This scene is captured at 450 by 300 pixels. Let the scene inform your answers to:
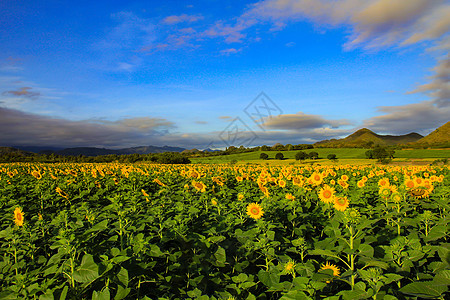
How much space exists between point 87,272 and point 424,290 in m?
3.14

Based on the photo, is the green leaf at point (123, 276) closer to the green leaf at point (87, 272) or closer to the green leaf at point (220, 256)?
the green leaf at point (87, 272)

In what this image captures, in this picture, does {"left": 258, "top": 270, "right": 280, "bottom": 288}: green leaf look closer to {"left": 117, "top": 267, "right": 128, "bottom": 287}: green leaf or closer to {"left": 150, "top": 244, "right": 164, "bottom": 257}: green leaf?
{"left": 150, "top": 244, "right": 164, "bottom": 257}: green leaf

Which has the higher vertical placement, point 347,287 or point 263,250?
point 263,250

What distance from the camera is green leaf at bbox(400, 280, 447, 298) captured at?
80.9 inches

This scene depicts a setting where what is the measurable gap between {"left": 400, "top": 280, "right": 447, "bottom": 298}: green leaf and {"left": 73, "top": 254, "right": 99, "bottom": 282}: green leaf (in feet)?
9.25

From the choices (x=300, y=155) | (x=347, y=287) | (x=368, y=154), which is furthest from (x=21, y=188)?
(x=368, y=154)

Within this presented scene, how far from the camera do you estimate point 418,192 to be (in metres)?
6.79

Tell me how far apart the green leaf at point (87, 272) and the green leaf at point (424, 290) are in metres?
2.82

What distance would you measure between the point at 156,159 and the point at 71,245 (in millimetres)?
37536

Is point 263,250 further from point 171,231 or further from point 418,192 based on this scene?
point 418,192

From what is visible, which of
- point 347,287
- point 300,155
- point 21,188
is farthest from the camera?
point 300,155

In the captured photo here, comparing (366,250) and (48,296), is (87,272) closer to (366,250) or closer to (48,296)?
(48,296)

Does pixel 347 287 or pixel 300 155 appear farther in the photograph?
pixel 300 155

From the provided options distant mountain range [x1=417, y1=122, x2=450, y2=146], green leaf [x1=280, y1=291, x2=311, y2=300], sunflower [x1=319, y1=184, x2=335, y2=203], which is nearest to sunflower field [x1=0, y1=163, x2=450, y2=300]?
green leaf [x1=280, y1=291, x2=311, y2=300]
